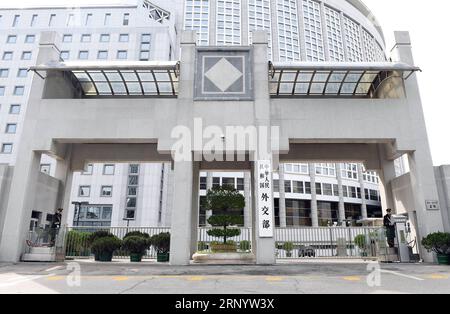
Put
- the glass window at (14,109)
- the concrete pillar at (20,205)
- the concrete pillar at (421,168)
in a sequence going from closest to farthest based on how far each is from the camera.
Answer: the concrete pillar at (20,205) < the concrete pillar at (421,168) < the glass window at (14,109)

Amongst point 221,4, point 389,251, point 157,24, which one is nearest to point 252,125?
point 389,251

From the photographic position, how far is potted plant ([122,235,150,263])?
17406 millimetres

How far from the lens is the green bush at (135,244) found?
17391 mm

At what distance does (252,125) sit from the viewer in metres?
16.3

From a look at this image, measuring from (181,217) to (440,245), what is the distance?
1163cm

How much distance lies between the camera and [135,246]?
17.4 meters

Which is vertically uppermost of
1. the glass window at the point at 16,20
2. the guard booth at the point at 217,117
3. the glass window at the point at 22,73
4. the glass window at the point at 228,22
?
the glass window at the point at 228,22

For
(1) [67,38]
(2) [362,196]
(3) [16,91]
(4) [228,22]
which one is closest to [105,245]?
(3) [16,91]

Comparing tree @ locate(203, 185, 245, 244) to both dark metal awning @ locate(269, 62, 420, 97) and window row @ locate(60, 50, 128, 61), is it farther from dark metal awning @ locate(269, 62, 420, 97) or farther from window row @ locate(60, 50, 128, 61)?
window row @ locate(60, 50, 128, 61)

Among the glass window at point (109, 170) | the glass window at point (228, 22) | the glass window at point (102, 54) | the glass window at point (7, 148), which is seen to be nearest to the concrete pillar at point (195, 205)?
the glass window at point (109, 170)

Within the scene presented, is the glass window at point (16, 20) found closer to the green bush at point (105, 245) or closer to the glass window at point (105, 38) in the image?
the glass window at point (105, 38)

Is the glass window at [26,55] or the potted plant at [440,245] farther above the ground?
the glass window at [26,55]

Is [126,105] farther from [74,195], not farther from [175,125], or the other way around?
[74,195]

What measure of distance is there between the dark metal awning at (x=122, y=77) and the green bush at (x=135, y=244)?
8.41 metres
